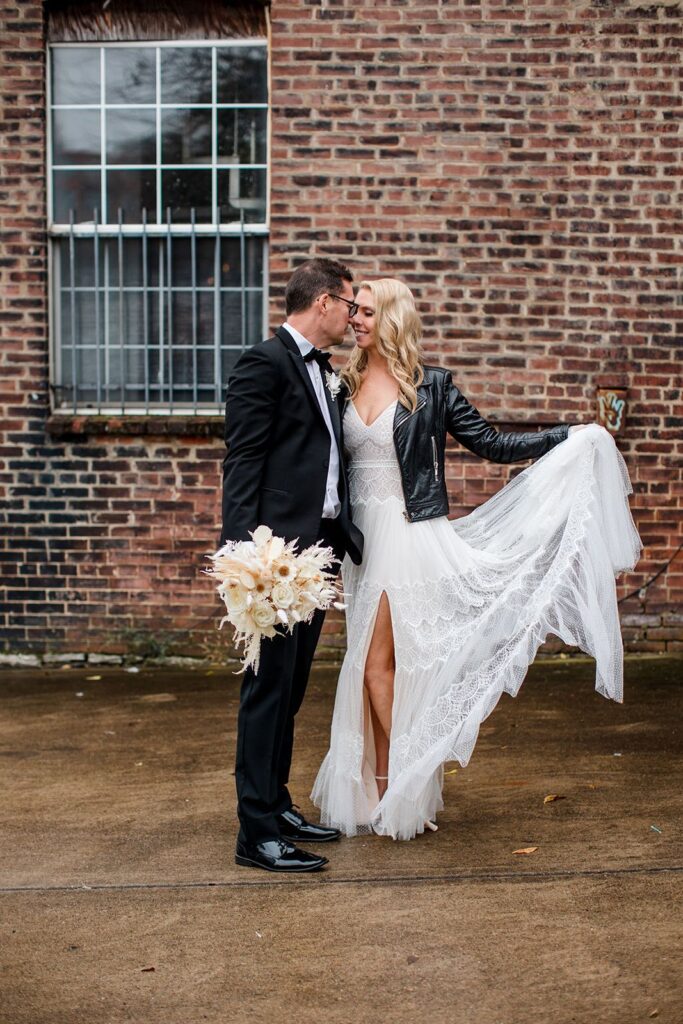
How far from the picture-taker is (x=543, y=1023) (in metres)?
3.14

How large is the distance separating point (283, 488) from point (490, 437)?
863mm

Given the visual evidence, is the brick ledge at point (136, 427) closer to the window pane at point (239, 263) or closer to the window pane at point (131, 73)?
the window pane at point (239, 263)

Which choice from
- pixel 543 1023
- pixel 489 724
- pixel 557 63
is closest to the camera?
pixel 543 1023

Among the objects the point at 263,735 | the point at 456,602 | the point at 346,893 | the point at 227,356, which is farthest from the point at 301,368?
the point at 227,356

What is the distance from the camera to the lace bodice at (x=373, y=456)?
4.55m

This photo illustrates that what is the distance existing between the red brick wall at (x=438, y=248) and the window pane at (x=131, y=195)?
453 mm

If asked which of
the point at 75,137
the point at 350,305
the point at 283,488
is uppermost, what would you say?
the point at 75,137

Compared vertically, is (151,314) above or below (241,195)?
below

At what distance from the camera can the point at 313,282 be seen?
14.8ft

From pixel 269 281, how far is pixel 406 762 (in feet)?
12.9

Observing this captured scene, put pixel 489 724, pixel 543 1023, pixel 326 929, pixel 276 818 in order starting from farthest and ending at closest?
1. pixel 489 724
2. pixel 276 818
3. pixel 326 929
4. pixel 543 1023

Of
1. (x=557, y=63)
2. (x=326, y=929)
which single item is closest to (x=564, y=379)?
(x=557, y=63)

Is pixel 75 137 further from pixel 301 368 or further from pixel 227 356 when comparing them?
pixel 301 368

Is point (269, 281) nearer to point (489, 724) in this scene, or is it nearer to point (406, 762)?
point (489, 724)
